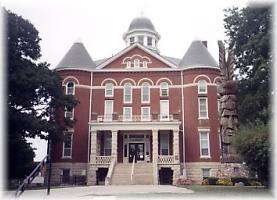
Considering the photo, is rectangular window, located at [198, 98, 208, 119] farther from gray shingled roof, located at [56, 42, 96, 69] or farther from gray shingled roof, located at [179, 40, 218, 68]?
gray shingled roof, located at [56, 42, 96, 69]

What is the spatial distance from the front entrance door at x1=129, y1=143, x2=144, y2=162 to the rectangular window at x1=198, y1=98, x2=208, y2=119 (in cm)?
657

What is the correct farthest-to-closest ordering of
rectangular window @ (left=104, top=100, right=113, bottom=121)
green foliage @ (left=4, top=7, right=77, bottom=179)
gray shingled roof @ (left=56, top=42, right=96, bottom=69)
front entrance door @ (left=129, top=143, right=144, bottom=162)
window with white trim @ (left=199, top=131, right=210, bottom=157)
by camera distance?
gray shingled roof @ (left=56, top=42, right=96, bottom=69) < rectangular window @ (left=104, top=100, right=113, bottom=121) < front entrance door @ (left=129, top=143, right=144, bottom=162) < window with white trim @ (left=199, top=131, right=210, bottom=157) < green foliage @ (left=4, top=7, right=77, bottom=179)

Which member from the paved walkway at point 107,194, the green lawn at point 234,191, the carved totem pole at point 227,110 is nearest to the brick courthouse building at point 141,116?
the paved walkway at point 107,194

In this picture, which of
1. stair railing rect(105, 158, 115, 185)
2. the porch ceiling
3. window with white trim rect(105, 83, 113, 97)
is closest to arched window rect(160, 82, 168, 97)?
the porch ceiling

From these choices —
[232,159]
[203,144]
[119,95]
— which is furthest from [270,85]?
[119,95]

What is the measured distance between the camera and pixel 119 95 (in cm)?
3838

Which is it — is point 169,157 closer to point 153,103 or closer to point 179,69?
point 153,103

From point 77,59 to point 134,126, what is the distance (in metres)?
10.2

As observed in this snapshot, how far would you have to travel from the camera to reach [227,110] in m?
15.8

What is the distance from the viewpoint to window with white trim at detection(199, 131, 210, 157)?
117 feet

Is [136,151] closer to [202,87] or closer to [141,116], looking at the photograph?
[141,116]

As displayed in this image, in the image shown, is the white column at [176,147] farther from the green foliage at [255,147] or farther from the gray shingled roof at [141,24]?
the gray shingled roof at [141,24]

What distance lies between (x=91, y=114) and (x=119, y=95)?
347 cm

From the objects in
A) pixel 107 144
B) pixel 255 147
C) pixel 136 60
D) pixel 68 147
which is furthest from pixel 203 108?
pixel 255 147
